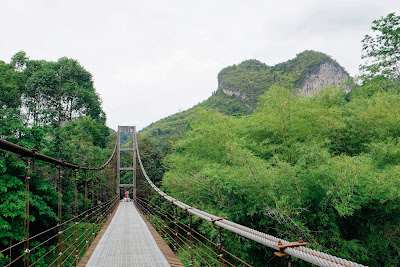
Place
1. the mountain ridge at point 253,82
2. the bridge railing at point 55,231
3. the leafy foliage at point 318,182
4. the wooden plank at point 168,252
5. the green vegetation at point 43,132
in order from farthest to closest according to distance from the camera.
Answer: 1. the mountain ridge at point 253,82
2. the green vegetation at point 43,132
3. the leafy foliage at point 318,182
4. the wooden plank at point 168,252
5. the bridge railing at point 55,231

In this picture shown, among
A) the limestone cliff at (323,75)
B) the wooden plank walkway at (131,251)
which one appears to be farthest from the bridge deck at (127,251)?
the limestone cliff at (323,75)

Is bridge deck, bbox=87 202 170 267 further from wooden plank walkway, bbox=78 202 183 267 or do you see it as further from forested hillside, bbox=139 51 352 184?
forested hillside, bbox=139 51 352 184

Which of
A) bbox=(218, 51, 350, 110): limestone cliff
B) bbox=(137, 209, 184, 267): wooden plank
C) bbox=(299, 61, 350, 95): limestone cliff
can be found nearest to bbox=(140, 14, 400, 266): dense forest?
bbox=(137, 209, 184, 267): wooden plank

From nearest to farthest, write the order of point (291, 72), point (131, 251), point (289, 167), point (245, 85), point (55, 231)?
point (131, 251), point (289, 167), point (55, 231), point (291, 72), point (245, 85)

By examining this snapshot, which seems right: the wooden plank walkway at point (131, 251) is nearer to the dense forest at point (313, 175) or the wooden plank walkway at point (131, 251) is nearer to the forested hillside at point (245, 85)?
the dense forest at point (313, 175)

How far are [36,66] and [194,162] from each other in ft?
34.8

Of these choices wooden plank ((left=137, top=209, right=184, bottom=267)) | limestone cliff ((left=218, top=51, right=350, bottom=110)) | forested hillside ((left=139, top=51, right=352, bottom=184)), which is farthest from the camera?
limestone cliff ((left=218, top=51, right=350, bottom=110))

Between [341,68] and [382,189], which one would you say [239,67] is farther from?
[382,189]

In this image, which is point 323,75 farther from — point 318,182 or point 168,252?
point 168,252

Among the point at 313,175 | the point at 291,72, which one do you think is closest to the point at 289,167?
the point at 313,175

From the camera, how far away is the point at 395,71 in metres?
10.4

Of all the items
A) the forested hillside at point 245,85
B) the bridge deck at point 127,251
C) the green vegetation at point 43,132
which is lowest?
the bridge deck at point 127,251

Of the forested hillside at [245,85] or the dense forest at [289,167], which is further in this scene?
the forested hillside at [245,85]

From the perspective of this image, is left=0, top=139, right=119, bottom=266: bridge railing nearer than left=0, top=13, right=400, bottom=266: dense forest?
Yes
